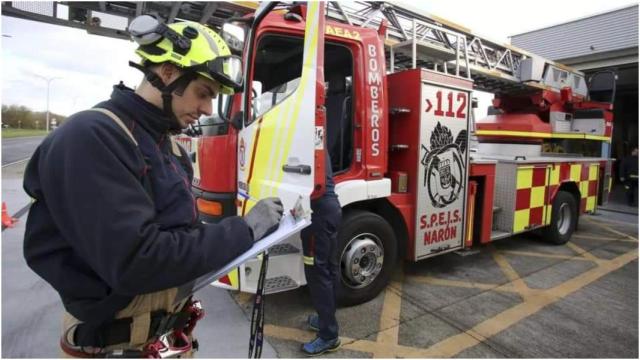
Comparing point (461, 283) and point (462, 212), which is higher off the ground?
point (462, 212)

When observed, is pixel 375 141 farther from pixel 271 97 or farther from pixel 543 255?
pixel 543 255

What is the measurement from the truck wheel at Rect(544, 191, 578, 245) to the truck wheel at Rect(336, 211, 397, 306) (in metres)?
3.23

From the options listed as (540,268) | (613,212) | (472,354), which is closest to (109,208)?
(472,354)

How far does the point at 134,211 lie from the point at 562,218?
628 cm

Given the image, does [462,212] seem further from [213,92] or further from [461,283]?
[213,92]

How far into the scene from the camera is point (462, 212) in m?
4.00

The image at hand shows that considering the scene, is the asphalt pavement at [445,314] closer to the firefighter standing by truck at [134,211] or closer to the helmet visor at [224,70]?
the firefighter standing by truck at [134,211]

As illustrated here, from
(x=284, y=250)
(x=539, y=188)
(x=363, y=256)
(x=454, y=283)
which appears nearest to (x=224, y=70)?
(x=284, y=250)

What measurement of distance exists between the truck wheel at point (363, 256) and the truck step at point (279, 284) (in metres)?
0.38

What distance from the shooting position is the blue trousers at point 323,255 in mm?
2619

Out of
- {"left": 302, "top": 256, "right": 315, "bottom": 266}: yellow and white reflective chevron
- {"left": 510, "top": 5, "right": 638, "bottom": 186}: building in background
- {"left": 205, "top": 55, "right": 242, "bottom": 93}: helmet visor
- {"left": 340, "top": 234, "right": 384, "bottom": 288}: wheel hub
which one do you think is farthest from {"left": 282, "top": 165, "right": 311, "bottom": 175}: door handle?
{"left": 510, "top": 5, "right": 638, "bottom": 186}: building in background

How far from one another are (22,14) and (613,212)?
442 inches

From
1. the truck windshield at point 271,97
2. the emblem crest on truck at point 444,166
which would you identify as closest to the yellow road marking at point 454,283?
the emblem crest on truck at point 444,166

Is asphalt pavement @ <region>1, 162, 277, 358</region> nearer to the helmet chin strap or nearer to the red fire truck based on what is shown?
the red fire truck
